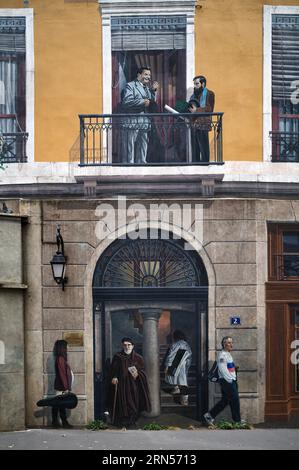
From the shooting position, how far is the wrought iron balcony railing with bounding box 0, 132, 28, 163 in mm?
19156

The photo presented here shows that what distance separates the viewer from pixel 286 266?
1936cm

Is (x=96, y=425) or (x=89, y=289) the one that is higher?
(x=89, y=289)

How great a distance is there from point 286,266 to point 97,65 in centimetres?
474

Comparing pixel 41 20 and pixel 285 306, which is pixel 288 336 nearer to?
pixel 285 306

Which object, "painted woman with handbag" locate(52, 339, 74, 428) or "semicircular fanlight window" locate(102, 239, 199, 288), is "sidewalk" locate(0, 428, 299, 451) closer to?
"painted woman with handbag" locate(52, 339, 74, 428)

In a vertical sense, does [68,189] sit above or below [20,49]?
below

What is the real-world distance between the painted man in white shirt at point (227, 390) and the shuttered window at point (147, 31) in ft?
17.8

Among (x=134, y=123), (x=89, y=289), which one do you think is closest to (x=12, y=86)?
(x=134, y=123)

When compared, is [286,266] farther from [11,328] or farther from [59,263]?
[11,328]

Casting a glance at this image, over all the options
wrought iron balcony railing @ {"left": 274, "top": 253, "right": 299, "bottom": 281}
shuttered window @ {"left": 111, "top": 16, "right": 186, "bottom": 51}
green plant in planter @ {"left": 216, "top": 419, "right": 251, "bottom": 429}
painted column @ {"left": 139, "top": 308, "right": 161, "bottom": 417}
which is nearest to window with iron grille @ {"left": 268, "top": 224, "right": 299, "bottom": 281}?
wrought iron balcony railing @ {"left": 274, "top": 253, "right": 299, "bottom": 281}

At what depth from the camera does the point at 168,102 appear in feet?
63.3

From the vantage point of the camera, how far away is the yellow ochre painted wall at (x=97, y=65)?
19.1 meters

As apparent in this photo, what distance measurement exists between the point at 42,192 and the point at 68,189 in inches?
17.5
